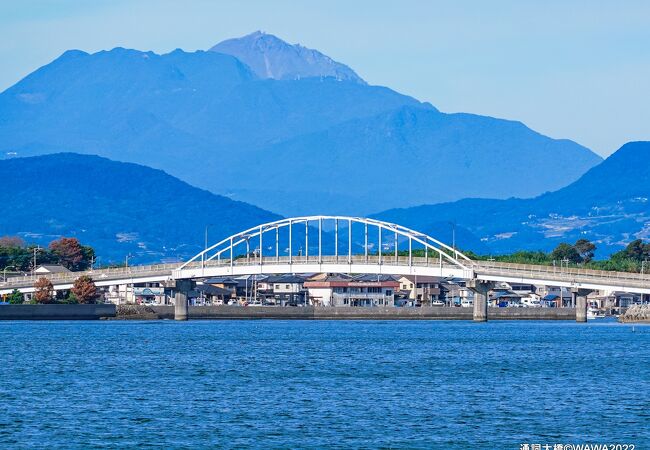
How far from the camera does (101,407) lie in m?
55.4

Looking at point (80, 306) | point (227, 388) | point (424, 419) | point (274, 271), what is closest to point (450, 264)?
point (274, 271)

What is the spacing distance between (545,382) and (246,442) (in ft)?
77.8

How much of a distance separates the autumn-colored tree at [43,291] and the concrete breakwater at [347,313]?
40.1ft

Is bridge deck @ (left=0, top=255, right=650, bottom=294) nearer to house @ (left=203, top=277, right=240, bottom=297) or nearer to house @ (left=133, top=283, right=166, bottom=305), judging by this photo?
house @ (left=133, top=283, right=166, bottom=305)

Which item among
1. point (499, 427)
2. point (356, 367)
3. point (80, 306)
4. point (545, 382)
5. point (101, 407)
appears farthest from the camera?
point (80, 306)

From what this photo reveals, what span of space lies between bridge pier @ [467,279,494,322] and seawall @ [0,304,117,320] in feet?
121

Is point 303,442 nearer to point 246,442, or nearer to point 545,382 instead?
point 246,442

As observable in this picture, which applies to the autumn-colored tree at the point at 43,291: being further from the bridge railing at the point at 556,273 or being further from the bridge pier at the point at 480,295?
the bridge railing at the point at 556,273

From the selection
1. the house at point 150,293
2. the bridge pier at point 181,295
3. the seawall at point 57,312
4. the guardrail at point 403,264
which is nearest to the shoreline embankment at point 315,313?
the seawall at point 57,312

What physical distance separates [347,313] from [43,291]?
37.0m

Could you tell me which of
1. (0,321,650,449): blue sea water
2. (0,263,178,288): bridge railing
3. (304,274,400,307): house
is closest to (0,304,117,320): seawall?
(0,263,178,288): bridge railing

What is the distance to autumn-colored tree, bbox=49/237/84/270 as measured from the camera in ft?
627

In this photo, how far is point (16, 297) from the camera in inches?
6132

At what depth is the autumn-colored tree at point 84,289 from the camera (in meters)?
154
